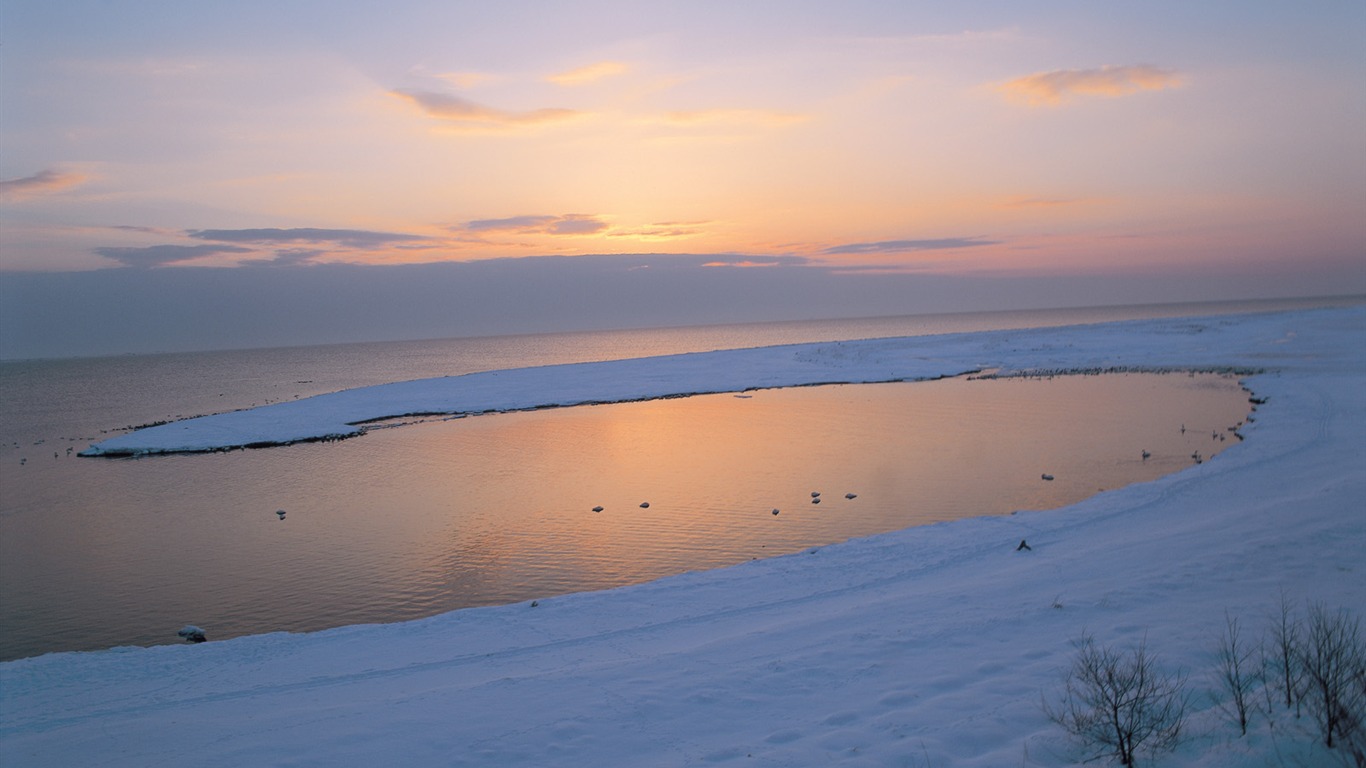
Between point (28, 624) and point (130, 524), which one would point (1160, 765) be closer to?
point (28, 624)

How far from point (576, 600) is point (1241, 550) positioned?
8.91 metres

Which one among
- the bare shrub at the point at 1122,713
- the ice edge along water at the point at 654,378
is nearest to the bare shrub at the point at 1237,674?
the bare shrub at the point at 1122,713

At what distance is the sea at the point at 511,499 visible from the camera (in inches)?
501

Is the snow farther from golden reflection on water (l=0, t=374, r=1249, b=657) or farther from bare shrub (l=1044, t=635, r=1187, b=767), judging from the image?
golden reflection on water (l=0, t=374, r=1249, b=657)

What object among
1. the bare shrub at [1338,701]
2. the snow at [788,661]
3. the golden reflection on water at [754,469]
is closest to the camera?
the bare shrub at [1338,701]

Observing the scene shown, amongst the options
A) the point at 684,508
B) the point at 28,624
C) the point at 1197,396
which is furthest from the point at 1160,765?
the point at 1197,396

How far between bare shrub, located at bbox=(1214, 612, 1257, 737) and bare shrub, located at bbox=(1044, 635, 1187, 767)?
0.30 metres

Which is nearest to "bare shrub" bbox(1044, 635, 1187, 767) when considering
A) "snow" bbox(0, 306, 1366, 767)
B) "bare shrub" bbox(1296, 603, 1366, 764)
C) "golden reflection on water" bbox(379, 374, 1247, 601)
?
"snow" bbox(0, 306, 1366, 767)

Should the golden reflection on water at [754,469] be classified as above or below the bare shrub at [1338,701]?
below

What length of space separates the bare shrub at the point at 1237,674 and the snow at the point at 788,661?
0.14 metres

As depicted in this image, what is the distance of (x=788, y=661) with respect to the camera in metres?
7.95

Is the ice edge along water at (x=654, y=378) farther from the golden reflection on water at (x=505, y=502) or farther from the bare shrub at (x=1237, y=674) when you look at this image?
the bare shrub at (x=1237, y=674)

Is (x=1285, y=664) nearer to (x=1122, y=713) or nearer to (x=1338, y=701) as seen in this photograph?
(x=1338, y=701)

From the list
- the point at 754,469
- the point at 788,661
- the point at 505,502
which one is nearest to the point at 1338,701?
the point at 788,661
